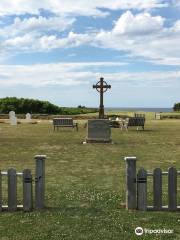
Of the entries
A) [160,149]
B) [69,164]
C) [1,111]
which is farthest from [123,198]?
[1,111]

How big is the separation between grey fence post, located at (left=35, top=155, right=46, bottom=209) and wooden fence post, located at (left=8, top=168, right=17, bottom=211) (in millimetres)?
A: 383

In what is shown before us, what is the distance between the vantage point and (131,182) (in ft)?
27.5

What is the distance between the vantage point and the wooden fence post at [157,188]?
323 inches

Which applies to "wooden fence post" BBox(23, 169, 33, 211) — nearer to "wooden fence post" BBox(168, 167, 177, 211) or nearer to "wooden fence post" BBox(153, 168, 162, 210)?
"wooden fence post" BBox(153, 168, 162, 210)

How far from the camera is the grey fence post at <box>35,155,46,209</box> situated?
8.37 metres

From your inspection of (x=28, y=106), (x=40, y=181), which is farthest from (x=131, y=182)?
(x=28, y=106)

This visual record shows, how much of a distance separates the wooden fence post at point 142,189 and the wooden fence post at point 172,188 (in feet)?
1.37

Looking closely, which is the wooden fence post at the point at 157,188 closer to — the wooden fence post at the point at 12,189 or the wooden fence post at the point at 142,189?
the wooden fence post at the point at 142,189

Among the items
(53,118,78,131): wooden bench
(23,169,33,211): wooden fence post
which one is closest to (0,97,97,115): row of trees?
(53,118,78,131): wooden bench

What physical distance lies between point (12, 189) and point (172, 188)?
8.97 feet

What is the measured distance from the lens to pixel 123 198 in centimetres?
938

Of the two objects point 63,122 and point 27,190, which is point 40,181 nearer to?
point 27,190

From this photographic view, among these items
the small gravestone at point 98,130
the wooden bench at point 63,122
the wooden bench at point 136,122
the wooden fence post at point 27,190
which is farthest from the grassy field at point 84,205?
the wooden bench at point 136,122

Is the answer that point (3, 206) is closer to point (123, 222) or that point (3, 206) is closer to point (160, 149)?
point (123, 222)
